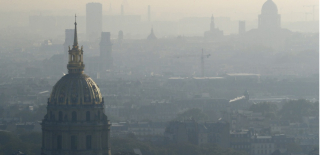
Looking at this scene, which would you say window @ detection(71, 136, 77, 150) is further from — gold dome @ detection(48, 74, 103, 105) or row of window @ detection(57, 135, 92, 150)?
gold dome @ detection(48, 74, 103, 105)

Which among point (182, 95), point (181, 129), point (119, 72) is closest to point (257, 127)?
point (181, 129)

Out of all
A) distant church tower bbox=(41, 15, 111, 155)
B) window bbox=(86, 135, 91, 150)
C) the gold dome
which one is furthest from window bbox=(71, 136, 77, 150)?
the gold dome

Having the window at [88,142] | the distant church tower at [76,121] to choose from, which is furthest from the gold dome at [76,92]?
the window at [88,142]

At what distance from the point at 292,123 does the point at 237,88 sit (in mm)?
53589

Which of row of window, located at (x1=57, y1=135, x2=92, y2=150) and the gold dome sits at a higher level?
the gold dome

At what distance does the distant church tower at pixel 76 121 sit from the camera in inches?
1684

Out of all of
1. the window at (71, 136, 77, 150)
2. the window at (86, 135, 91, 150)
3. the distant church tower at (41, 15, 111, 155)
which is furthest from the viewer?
the window at (86, 135, 91, 150)

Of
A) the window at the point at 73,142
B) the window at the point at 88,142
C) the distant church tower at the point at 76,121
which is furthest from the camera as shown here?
the window at the point at 88,142

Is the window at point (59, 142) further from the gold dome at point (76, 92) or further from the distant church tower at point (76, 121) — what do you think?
the gold dome at point (76, 92)

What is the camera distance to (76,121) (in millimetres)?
42812

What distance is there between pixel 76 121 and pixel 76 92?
0.74 meters

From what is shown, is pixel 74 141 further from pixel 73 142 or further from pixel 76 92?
pixel 76 92

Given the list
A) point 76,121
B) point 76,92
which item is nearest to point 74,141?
point 76,121

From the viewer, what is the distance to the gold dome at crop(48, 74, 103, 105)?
4281 centimetres
